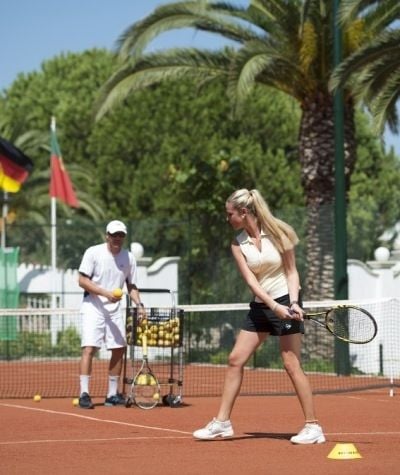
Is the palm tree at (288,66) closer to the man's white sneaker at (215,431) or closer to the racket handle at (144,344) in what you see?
the racket handle at (144,344)

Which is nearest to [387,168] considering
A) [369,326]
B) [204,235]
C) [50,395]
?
[204,235]

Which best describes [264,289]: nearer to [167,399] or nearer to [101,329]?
[101,329]

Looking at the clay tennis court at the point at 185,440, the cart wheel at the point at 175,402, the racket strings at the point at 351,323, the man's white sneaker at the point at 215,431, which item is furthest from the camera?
the cart wheel at the point at 175,402

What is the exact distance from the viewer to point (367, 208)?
28766 mm

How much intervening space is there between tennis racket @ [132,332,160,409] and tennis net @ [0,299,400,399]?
0.83 meters

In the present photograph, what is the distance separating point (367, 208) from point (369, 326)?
18.8 meters

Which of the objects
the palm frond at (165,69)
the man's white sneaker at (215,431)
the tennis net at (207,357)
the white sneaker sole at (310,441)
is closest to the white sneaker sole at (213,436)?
the man's white sneaker at (215,431)

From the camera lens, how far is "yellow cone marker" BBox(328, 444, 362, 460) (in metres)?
8.62

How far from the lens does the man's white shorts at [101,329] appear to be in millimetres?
13406

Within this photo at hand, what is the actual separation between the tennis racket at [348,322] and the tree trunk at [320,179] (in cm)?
1171

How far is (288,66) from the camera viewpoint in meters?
22.3

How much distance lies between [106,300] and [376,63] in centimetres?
838

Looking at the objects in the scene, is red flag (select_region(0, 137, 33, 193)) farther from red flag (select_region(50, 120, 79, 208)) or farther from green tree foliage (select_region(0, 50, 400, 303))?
green tree foliage (select_region(0, 50, 400, 303))

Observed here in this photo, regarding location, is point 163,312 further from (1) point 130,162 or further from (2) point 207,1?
(1) point 130,162
